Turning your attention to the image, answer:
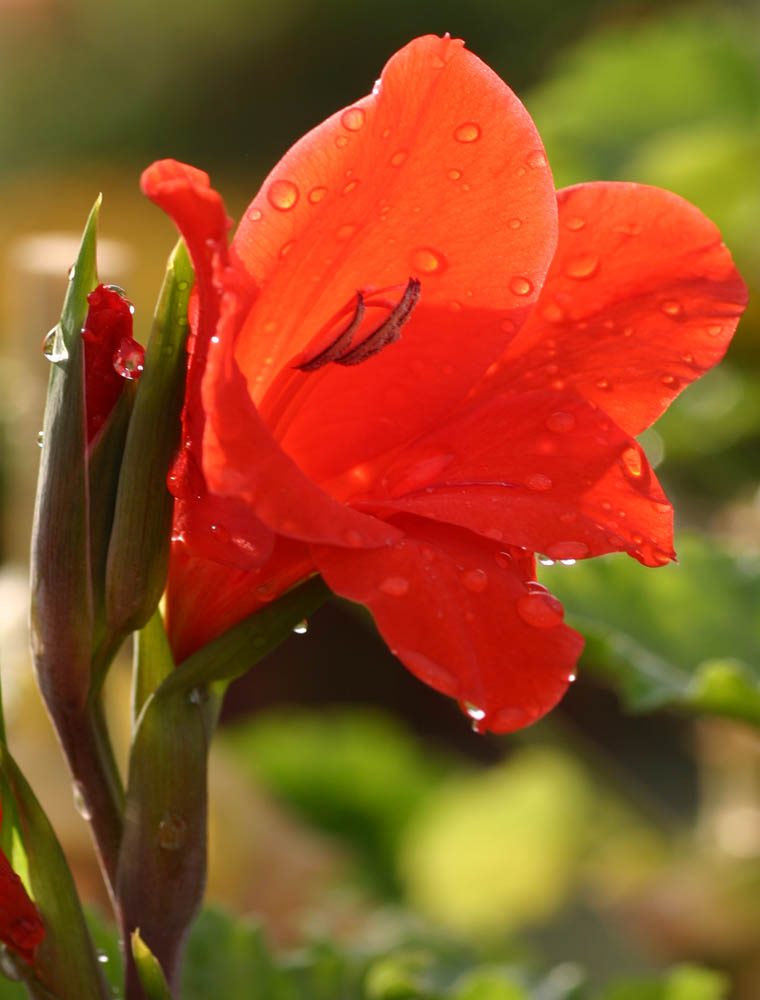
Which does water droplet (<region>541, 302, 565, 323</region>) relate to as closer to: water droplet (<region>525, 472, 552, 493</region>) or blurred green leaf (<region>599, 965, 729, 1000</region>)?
water droplet (<region>525, 472, 552, 493</region>)

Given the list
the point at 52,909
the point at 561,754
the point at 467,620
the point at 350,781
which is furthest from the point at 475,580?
the point at 561,754

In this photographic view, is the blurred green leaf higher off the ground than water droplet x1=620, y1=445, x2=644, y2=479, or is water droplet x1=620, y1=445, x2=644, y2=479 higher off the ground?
water droplet x1=620, y1=445, x2=644, y2=479

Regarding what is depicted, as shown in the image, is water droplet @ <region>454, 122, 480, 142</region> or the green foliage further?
the green foliage

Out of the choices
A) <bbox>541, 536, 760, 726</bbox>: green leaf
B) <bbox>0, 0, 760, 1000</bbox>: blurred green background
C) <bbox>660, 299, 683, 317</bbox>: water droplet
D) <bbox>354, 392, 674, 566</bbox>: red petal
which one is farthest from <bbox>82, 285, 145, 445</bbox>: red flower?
<bbox>541, 536, 760, 726</bbox>: green leaf

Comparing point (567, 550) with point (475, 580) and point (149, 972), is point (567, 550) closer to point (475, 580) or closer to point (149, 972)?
point (475, 580)

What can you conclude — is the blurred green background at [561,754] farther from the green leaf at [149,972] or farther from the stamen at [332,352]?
the stamen at [332,352]

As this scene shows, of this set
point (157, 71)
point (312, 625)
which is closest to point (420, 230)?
point (312, 625)

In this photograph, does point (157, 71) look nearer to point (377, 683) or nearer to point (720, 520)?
point (377, 683)
